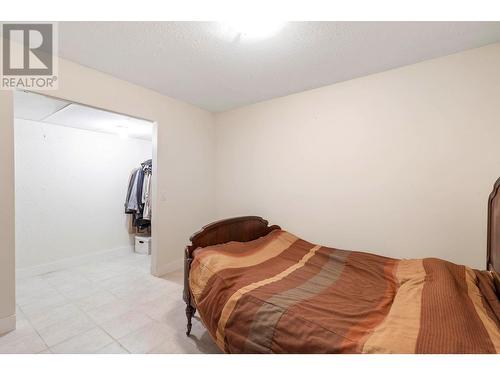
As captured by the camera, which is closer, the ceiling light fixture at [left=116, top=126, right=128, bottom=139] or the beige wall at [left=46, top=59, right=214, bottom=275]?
the beige wall at [left=46, top=59, right=214, bottom=275]

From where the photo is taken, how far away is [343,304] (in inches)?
48.5

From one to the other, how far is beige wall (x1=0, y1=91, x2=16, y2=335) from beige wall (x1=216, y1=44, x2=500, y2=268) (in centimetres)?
221

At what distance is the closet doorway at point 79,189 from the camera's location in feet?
8.97

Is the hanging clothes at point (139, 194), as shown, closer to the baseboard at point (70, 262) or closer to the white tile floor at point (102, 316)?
the baseboard at point (70, 262)

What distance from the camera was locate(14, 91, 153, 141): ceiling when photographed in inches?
87.2

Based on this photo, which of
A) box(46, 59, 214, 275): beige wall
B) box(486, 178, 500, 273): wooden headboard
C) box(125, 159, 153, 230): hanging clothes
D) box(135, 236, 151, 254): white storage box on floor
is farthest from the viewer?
box(135, 236, 151, 254): white storage box on floor

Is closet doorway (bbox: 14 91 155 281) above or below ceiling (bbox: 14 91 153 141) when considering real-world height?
Answer: below

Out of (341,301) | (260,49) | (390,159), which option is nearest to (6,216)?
(260,49)

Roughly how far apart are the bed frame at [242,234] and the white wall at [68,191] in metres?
2.43

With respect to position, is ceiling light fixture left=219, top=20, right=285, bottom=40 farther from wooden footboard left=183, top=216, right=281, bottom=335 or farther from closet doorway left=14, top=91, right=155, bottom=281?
closet doorway left=14, top=91, right=155, bottom=281

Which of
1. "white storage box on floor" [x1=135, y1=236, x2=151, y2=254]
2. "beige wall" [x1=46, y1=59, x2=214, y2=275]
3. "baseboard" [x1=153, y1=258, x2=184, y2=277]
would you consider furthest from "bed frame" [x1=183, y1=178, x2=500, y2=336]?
"white storage box on floor" [x1=135, y1=236, x2=151, y2=254]

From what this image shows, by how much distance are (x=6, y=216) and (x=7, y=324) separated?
790mm

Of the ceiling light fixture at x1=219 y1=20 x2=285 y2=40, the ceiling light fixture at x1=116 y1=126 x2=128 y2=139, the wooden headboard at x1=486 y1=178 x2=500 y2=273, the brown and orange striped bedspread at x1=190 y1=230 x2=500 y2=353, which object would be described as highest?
the ceiling light fixture at x1=219 y1=20 x2=285 y2=40
